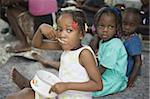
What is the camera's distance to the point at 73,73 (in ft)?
6.45

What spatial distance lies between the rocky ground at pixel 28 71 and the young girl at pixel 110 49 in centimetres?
15

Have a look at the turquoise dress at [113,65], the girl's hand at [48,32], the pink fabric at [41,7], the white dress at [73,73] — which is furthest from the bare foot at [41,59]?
the white dress at [73,73]

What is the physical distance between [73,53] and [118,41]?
0.80 m

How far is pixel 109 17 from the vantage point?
265 centimetres

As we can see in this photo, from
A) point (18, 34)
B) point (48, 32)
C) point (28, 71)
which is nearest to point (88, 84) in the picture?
point (48, 32)

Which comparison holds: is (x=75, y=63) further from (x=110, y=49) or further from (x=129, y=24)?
(x=129, y=24)

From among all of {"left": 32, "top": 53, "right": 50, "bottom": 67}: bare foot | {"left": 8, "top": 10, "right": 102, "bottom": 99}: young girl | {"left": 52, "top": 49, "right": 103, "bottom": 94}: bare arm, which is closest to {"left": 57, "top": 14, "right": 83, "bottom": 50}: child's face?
{"left": 8, "top": 10, "right": 102, "bottom": 99}: young girl

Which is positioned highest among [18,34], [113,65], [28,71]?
[113,65]

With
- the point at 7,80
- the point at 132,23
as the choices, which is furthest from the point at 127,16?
the point at 7,80

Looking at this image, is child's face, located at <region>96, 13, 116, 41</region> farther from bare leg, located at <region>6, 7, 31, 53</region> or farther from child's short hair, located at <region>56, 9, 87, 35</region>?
bare leg, located at <region>6, 7, 31, 53</region>

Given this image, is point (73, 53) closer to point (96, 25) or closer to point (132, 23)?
point (96, 25)

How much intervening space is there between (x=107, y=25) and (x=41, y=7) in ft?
4.32

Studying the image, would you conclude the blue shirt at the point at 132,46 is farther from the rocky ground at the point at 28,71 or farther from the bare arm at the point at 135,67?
the rocky ground at the point at 28,71

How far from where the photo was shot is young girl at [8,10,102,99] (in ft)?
6.13
